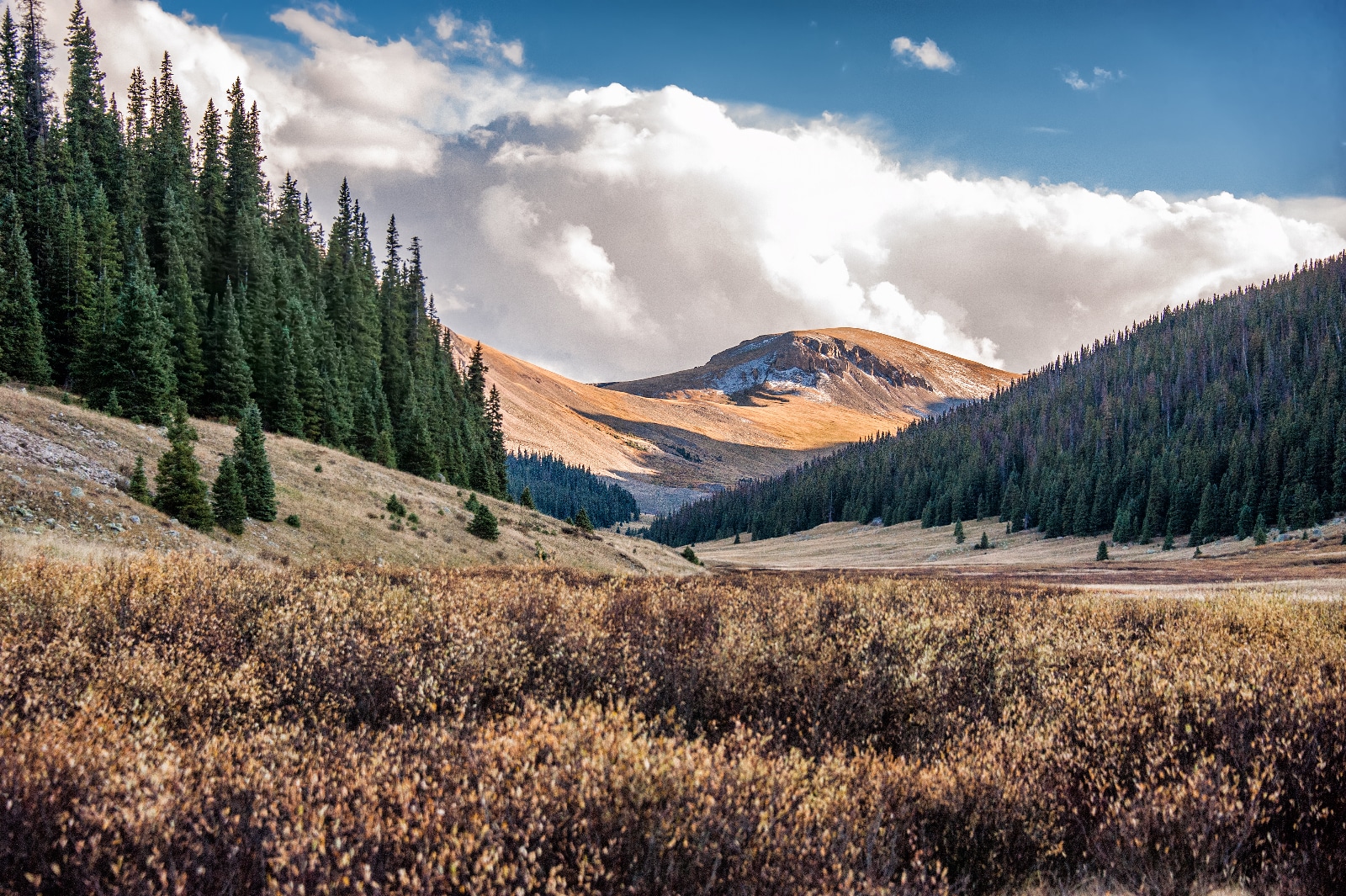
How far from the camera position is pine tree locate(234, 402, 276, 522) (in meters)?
28.1

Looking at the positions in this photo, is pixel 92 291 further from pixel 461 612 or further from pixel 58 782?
pixel 58 782

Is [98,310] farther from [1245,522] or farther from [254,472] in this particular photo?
[1245,522]

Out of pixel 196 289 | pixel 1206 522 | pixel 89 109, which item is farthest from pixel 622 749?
pixel 1206 522

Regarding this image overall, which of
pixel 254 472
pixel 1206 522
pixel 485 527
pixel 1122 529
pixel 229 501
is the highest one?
pixel 254 472

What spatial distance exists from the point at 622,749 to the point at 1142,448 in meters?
125

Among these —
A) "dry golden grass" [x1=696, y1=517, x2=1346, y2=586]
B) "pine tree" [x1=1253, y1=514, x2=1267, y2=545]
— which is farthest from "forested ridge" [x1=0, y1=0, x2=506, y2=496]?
"pine tree" [x1=1253, y1=514, x2=1267, y2=545]

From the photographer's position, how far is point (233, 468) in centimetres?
2642

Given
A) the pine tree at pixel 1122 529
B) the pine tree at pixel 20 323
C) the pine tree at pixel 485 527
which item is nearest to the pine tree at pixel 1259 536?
the pine tree at pixel 1122 529

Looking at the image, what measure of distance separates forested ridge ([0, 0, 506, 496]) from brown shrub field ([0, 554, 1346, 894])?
115 feet

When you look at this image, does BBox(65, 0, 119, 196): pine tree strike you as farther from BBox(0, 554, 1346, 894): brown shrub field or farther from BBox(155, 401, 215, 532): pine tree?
BBox(0, 554, 1346, 894): brown shrub field

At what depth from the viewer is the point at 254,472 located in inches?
1120

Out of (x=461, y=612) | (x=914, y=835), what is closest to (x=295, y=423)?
(x=461, y=612)

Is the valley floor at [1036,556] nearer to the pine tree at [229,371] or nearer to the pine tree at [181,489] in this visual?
the pine tree at [181,489]

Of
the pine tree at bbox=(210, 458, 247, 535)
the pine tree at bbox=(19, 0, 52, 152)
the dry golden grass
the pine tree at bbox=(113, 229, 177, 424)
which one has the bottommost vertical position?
the dry golden grass
